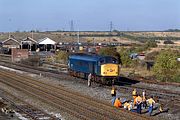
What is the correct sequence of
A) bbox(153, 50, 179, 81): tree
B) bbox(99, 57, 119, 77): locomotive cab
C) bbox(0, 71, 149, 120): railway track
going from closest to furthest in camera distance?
bbox(0, 71, 149, 120): railway track
bbox(99, 57, 119, 77): locomotive cab
bbox(153, 50, 179, 81): tree

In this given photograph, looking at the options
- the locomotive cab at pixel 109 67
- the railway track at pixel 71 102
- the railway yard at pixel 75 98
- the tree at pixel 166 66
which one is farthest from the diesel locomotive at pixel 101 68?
the tree at pixel 166 66

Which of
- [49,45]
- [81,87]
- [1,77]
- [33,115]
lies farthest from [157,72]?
[49,45]

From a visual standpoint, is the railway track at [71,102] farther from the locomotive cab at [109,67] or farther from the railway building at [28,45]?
the railway building at [28,45]

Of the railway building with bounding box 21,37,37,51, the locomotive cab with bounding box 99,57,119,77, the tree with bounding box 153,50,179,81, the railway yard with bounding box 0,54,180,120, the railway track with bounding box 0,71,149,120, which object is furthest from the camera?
the railway building with bounding box 21,37,37,51

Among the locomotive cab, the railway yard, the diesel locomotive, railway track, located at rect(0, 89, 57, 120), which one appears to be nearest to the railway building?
the railway yard

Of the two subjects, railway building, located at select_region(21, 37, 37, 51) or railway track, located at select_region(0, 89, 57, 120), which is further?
railway building, located at select_region(21, 37, 37, 51)

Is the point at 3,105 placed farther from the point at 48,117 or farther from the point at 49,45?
the point at 49,45

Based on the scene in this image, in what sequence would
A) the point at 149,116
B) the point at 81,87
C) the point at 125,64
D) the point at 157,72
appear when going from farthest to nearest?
the point at 125,64, the point at 157,72, the point at 81,87, the point at 149,116

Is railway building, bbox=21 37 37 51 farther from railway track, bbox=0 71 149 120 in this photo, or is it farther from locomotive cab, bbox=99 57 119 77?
locomotive cab, bbox=99 57 119 77

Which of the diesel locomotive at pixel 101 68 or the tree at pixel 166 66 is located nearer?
the diesel locomotive at pixel 101 68

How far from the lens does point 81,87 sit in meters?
41.1

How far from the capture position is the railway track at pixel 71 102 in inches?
1016

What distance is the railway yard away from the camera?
26.4 m

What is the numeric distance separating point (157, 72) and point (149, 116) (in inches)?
998
